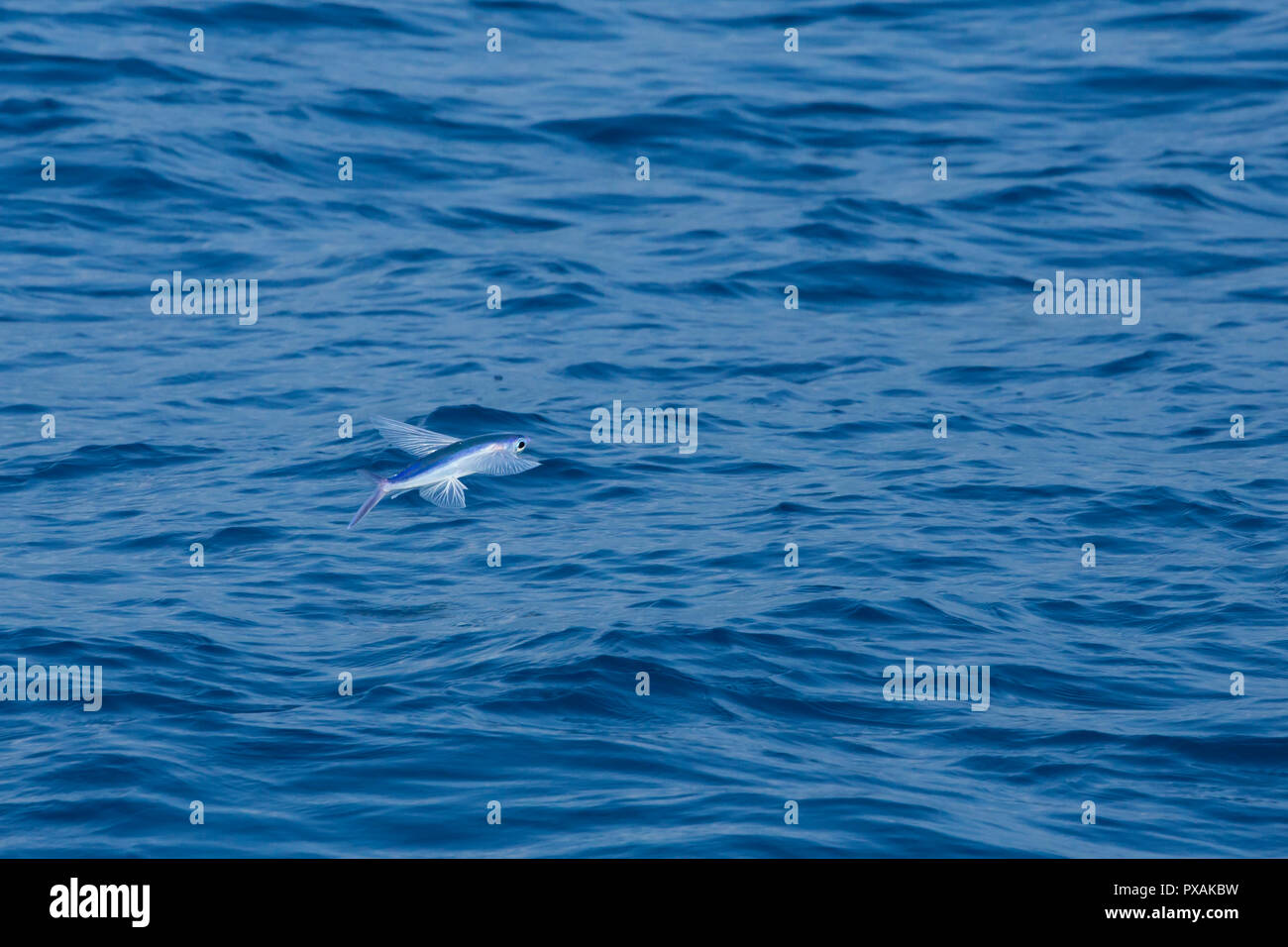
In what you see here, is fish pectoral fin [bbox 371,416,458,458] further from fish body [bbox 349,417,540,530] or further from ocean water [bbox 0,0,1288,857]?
ocean water [bbox 0,0,1288,857]

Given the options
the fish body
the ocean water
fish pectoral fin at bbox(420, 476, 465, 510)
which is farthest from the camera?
the ocean water

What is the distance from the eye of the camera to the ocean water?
29.0ft

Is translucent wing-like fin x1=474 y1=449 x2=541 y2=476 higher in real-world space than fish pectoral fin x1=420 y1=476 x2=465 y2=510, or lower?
higher

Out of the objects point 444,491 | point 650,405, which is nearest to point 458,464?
point 444,491

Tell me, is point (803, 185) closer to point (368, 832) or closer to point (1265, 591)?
point (1265, 591)

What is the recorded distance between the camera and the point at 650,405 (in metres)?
14.8

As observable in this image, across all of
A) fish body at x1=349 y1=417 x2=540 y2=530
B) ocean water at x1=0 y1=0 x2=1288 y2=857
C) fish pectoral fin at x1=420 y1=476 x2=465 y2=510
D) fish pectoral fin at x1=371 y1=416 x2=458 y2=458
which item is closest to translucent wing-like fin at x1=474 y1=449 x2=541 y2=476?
fish body at x1=349 y1=417 x2=540 y2=530

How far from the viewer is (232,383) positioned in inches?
597

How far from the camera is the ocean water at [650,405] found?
29.0 ft

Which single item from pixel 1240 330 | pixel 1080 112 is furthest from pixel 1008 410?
pixel 1080 112

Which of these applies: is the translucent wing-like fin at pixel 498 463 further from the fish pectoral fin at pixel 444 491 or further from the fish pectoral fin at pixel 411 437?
the fish pectoral fin at pixel 411 437

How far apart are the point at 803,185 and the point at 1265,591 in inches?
398

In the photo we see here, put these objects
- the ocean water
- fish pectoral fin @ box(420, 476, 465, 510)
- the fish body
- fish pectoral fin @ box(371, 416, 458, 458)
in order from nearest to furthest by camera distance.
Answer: the fish body
fish pectoral fin @ box(420, 476, 465, 510)
fish pectoral fin @ box(371, 416, 458, 458)
the ocean water

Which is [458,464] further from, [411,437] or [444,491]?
[411,437]
